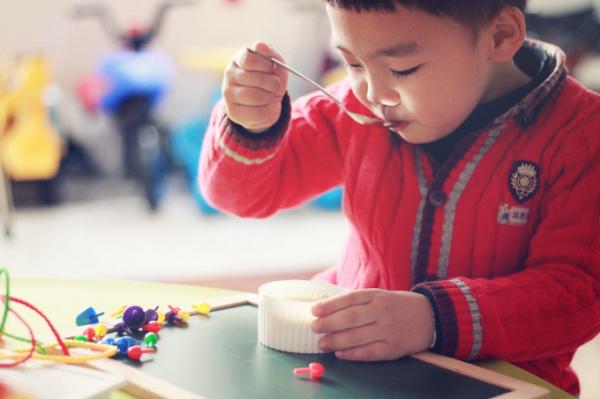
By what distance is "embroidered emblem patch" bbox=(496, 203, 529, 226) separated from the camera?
2.63 ft

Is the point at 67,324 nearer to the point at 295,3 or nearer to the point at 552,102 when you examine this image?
the point at 552,102

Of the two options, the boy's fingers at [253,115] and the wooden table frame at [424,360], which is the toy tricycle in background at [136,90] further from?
the wooden table frame at [424,360]

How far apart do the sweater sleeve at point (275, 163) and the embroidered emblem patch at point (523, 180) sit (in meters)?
0.21

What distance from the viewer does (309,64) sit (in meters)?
4.01

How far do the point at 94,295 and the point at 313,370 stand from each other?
312 millimetres

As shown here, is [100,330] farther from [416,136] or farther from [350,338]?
[416,136]

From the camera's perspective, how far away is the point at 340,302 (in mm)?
Result: 649

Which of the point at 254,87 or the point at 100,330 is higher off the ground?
the point at 254,87

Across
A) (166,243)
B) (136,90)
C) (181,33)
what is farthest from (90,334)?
(181,33)

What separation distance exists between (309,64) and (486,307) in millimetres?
3401

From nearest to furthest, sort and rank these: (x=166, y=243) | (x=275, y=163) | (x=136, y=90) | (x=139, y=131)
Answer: (x=275, y=163) < (x=166, y=243) < (x=136, y=90) < (x=139, y=131)

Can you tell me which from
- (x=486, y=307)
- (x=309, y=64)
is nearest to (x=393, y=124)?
(x=486, y=307)

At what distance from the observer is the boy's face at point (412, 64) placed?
28.1 inches

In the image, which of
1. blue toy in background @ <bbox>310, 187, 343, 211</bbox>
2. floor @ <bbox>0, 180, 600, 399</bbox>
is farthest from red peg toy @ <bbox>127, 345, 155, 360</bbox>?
blue toy in background @ <bbox>310, 187, 343, 211</bbox>
